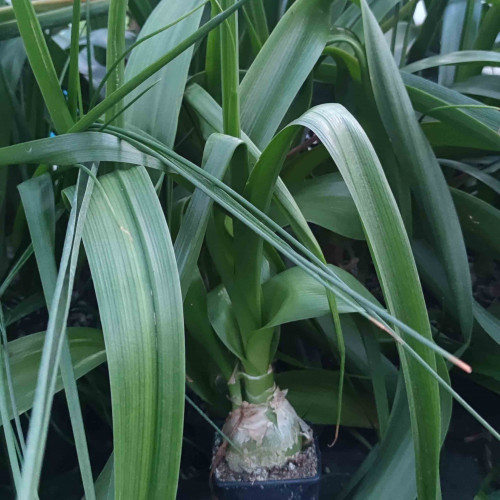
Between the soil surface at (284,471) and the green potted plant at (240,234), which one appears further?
the soil surface at (284,471)

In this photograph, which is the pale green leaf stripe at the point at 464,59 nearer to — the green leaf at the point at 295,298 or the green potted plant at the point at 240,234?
the green potted plant at the point at 240,234

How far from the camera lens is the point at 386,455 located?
378 mm

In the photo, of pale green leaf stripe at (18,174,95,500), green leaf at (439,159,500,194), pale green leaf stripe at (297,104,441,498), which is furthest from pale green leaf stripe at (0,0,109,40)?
green leaf at (439,159,500,194)

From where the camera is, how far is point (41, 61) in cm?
31

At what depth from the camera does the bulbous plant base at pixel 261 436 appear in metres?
0.40

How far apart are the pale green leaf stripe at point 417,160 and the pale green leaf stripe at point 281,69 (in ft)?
0.14

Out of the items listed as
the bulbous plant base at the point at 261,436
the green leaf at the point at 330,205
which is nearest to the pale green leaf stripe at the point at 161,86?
the green leaf at the point at 330,205

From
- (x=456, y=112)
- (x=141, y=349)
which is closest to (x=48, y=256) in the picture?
(x=141, y=349)

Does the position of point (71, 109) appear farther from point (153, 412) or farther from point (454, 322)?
point (454, 322)

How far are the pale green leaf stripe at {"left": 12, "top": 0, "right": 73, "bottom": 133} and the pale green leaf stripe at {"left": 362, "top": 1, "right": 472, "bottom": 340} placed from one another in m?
0.22

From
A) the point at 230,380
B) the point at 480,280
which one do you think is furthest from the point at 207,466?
the point at 480,280

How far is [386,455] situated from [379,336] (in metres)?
0.13

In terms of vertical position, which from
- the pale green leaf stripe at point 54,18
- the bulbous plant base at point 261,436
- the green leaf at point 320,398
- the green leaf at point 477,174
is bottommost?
the green leaf at point 320,398

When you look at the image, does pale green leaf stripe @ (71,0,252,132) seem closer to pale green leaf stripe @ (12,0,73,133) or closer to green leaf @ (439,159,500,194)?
pale green leaf stripe @ (12,0,73,133)
